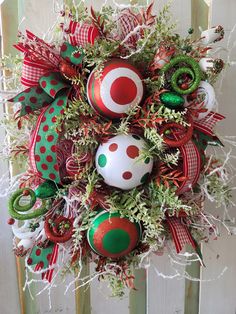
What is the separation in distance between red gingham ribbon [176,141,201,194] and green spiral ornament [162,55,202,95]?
9 cm

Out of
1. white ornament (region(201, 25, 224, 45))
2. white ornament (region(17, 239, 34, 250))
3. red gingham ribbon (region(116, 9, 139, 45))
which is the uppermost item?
red gingham ribbon (region(116, 9, 139, 45))

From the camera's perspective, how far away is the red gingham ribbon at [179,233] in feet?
2.15

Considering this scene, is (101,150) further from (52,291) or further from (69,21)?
(52,291)

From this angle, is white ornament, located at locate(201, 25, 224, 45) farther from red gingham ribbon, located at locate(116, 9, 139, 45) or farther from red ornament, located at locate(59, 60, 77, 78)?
red ornament, located at locate(59, 60, 77, 78)

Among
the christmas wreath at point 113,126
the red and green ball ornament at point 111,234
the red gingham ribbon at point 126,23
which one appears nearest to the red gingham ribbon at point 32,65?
the christmas wreath at point 113,126

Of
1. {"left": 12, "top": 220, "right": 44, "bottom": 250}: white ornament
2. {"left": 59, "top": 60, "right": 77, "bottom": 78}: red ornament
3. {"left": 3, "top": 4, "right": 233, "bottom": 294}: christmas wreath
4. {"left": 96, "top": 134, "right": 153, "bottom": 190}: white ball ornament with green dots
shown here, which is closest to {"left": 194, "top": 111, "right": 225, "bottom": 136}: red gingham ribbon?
{"left": 3, "top": 4, "right": 233, "bottom": 294}: christmas wreath

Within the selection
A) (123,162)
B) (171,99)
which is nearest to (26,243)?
(123,162)

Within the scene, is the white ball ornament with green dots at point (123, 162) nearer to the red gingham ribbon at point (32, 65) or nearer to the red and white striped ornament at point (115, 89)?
the red and white striped ornament at point (115, 89)

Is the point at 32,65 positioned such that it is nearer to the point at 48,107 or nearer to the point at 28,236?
the point at 48,107

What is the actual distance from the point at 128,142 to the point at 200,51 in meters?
0.22

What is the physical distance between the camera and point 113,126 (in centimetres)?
62

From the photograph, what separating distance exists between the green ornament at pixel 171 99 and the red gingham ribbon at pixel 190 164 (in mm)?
69

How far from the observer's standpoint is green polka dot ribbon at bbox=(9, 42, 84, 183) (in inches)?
23.8

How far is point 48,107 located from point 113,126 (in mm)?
114
